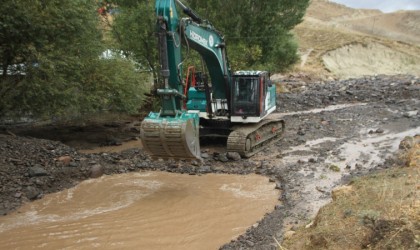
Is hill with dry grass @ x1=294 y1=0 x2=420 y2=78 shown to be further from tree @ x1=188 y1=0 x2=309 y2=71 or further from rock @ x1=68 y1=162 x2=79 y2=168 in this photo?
rock @ x1=68 y1=162 x2=79 y2=168

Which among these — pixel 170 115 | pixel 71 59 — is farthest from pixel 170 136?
pixel 71 59

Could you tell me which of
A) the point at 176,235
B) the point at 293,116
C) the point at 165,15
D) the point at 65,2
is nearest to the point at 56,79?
the point at 65,2

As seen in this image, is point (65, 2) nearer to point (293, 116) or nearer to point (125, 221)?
point (125, 221)

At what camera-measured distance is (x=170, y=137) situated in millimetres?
8477

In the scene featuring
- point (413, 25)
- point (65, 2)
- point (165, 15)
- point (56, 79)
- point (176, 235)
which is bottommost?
point (176, 235)

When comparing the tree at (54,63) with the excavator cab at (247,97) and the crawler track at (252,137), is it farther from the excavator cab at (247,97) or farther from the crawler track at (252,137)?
the crawler track at (252,137)

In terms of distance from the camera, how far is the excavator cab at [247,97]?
12617mm

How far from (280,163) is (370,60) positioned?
1539 inches

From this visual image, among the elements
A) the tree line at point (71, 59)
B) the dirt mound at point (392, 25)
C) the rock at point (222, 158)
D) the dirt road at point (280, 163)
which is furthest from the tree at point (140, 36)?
the dirt mound at point (392, 25)

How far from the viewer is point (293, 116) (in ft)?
60.0

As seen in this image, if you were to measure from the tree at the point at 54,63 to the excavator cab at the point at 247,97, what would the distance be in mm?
4069

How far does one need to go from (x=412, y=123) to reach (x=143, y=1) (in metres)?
11.6

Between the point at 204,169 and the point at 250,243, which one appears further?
the point at 204,169

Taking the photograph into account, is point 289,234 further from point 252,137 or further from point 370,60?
point 370,60
